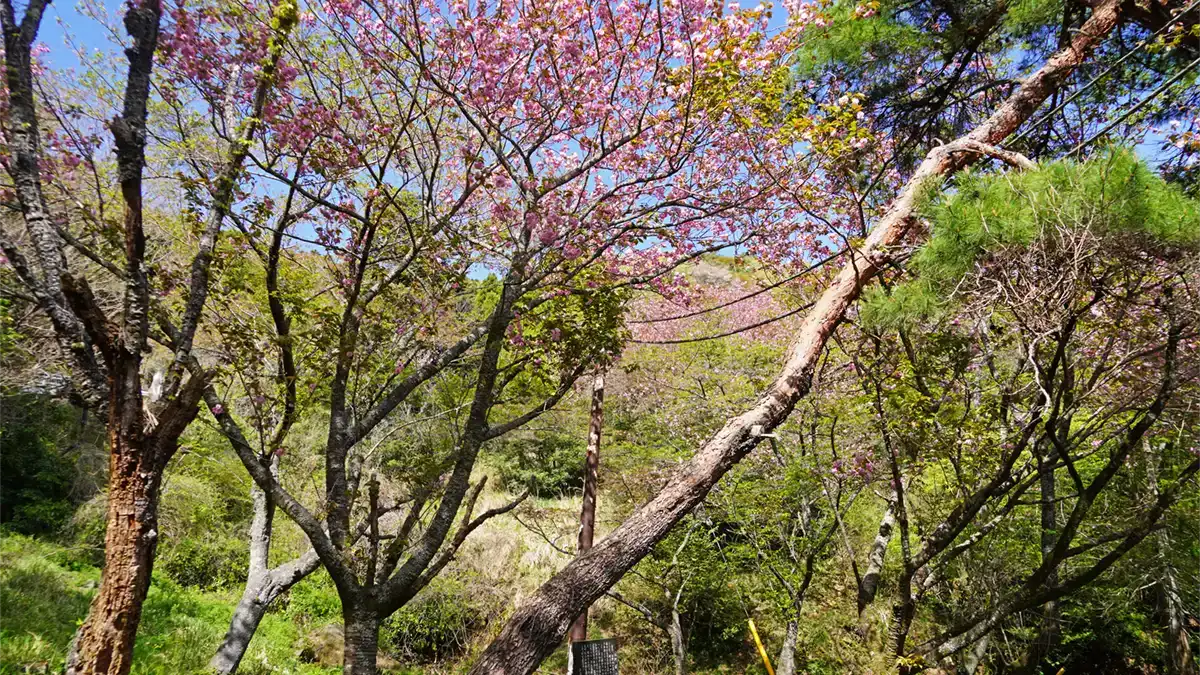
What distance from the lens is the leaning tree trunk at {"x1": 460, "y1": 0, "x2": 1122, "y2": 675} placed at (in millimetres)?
2607

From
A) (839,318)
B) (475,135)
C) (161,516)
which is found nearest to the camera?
(839,318)

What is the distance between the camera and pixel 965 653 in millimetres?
8023

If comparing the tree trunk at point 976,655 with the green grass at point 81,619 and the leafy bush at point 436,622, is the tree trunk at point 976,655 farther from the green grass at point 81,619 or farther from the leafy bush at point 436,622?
the green grass at point 81,619

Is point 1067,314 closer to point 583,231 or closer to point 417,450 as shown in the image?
point 583,231

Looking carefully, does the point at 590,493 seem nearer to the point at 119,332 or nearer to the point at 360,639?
the point at 360,639

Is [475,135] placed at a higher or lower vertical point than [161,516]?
higher

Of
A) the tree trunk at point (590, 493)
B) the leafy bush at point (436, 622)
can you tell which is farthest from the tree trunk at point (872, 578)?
→ the leafy bush at point (436, 622)

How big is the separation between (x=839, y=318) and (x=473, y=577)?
909cm

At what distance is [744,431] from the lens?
9.61 ft

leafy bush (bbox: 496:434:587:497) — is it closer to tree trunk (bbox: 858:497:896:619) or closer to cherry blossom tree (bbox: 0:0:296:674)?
tree trunk (bbox: 858:497:896:619)

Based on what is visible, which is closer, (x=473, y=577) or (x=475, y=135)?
(x=475, y=135)

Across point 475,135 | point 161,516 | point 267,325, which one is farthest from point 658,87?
point 161,516

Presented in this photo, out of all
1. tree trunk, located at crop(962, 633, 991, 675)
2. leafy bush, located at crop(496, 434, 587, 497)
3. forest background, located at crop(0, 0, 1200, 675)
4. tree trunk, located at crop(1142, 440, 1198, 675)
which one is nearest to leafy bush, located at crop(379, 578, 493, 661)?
forest background, located at crop(0, 0, 1200, 675)

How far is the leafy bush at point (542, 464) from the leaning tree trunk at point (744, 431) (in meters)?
12.5
